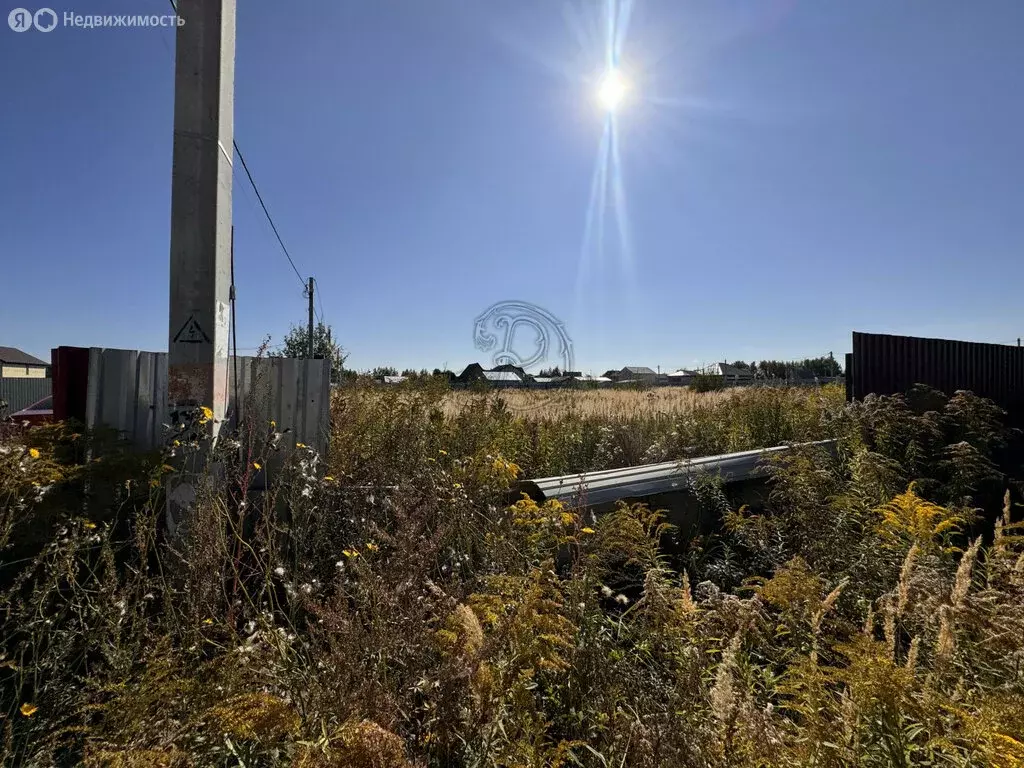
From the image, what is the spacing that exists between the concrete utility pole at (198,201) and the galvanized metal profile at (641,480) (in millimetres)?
2428

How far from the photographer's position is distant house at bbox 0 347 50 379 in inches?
1767

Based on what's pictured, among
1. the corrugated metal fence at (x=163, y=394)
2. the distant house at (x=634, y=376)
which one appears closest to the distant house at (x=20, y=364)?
the distant house at (x=634, y=376)

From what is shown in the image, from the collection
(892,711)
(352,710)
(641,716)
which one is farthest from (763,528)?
(352,710)

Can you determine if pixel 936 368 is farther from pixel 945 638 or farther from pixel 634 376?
pixel 634 376

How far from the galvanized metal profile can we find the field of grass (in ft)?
1.45

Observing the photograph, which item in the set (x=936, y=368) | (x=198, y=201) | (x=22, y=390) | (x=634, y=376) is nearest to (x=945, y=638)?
(x=198, y=201)

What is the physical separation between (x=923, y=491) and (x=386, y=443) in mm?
4139

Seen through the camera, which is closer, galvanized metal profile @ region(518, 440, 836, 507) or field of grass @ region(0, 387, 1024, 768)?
field of grass @ region(0, 387, 1024, 768)

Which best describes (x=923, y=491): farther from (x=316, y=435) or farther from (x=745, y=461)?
(x=316, y=435)

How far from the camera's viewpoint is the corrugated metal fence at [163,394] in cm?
370

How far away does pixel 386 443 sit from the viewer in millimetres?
4105

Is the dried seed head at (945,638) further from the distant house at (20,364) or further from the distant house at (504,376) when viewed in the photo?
the distant house at (20,364)

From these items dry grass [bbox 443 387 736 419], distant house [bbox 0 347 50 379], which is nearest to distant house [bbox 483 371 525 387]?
dry grass [bbox 443 387 736 419]

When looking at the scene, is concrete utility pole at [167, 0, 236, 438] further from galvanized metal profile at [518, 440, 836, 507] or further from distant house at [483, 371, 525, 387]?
distant house at [483, 371, 525, 387]
